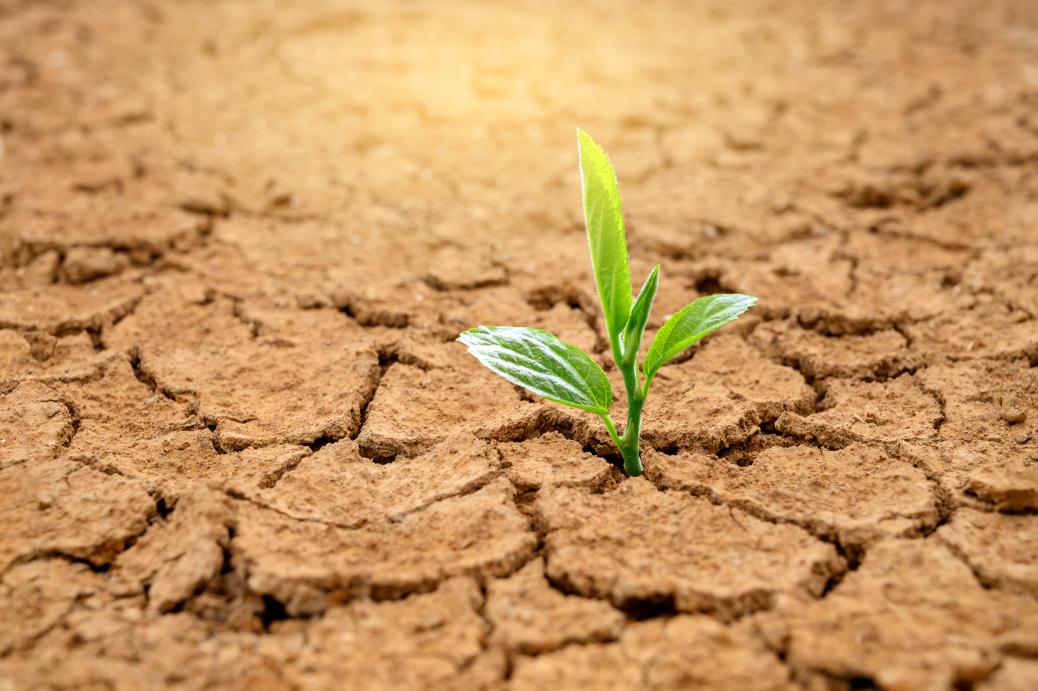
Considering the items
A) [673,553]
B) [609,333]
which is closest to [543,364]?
[609,333]

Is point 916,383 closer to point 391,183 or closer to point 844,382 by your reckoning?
point 844,382

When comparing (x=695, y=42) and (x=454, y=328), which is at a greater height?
(x=695, y=42)

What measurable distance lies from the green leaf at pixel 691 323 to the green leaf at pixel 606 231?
0.07m

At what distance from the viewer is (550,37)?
3.84 m

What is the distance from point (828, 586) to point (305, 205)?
6.11 feet

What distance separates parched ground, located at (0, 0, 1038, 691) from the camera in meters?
1.38

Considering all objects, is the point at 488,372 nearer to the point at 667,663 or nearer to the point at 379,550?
the point at 379,550

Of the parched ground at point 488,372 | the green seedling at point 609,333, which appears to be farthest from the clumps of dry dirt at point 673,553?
the green seedling at point 609,333

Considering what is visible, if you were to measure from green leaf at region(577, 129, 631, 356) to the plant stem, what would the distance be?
0.04 metres

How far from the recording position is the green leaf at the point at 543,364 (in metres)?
1.58

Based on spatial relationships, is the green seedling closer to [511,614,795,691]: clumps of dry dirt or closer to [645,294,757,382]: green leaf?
[645,294,757,382]: green leaf

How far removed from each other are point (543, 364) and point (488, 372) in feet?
1.31

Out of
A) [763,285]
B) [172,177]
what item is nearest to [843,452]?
[763,285]

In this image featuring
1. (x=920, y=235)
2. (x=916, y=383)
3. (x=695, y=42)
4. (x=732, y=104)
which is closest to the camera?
(x=916, y=383)
